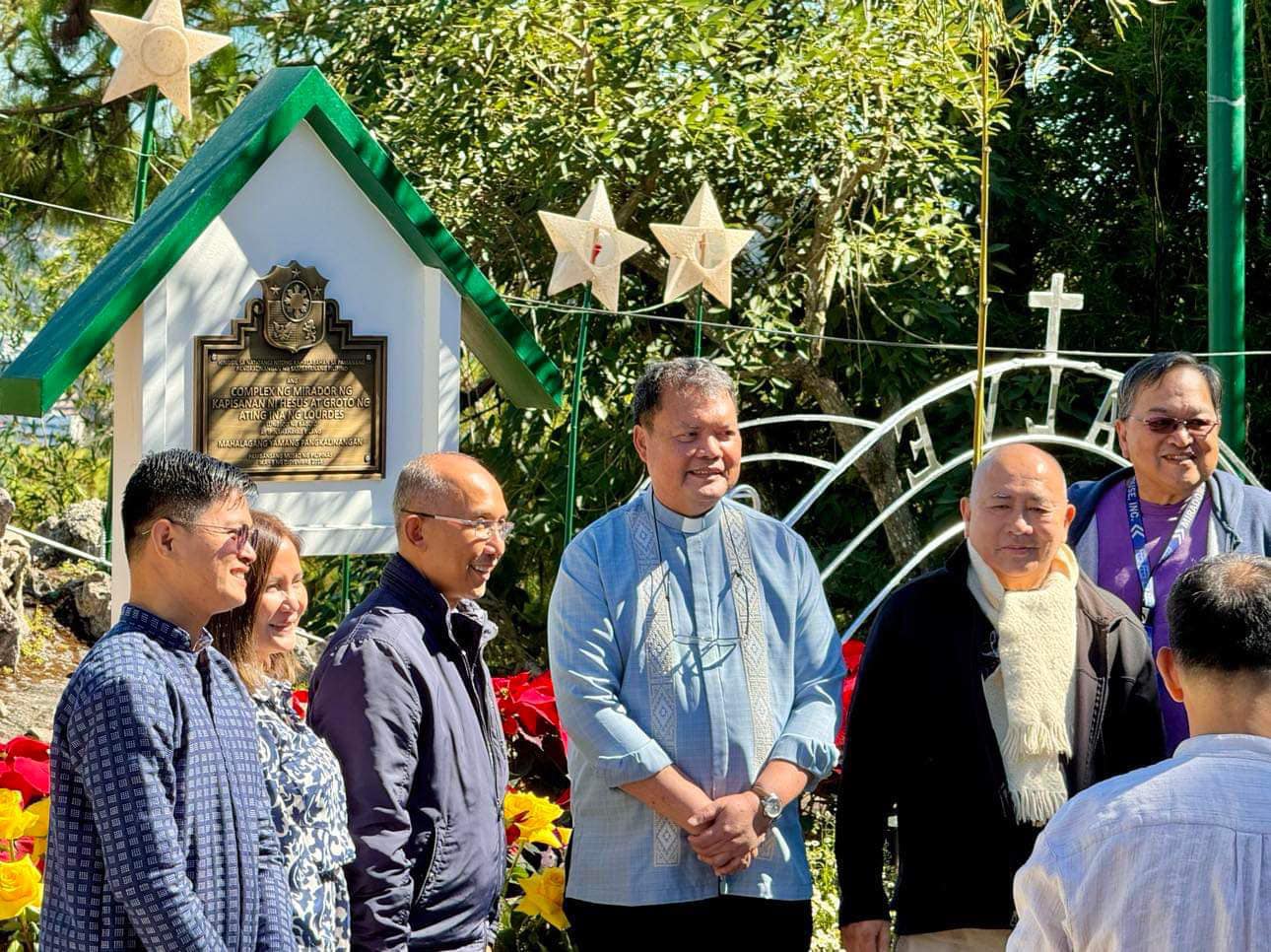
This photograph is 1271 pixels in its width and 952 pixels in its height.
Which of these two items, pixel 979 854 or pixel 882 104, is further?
pixel 882 104

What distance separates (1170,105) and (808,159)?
7.63ft

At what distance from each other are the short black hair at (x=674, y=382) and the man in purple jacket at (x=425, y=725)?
41 cm

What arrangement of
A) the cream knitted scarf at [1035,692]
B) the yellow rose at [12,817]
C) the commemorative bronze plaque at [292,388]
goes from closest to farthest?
the cream knitted scarf at [1035,692]
the yellow rose at [12,817]
the commemorative bronze plaque at [292,388]

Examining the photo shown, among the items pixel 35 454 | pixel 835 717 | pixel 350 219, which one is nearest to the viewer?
pixel 835 717

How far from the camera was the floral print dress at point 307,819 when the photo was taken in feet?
8.54

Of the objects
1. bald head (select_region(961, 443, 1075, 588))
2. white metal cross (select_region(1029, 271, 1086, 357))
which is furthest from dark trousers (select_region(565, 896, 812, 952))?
white metal cross (select_region(1029, 271, 1086, 357))

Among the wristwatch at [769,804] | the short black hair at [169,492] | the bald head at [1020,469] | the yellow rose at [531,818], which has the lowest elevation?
the yellow rose at [531,818]

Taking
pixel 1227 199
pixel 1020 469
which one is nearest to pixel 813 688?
pixel 1020 469

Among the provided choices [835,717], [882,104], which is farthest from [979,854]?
[882,104]

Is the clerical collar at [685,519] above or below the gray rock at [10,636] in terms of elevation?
above

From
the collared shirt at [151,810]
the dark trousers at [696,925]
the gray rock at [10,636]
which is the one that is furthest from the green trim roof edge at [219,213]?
the gray rock at [10,636]

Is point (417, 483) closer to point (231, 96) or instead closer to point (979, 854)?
point (979, 854)

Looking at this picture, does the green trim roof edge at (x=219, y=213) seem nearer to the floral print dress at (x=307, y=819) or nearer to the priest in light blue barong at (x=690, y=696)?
the priest in light blue barong at (x=690, y=696)

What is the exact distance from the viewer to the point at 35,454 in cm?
1006
